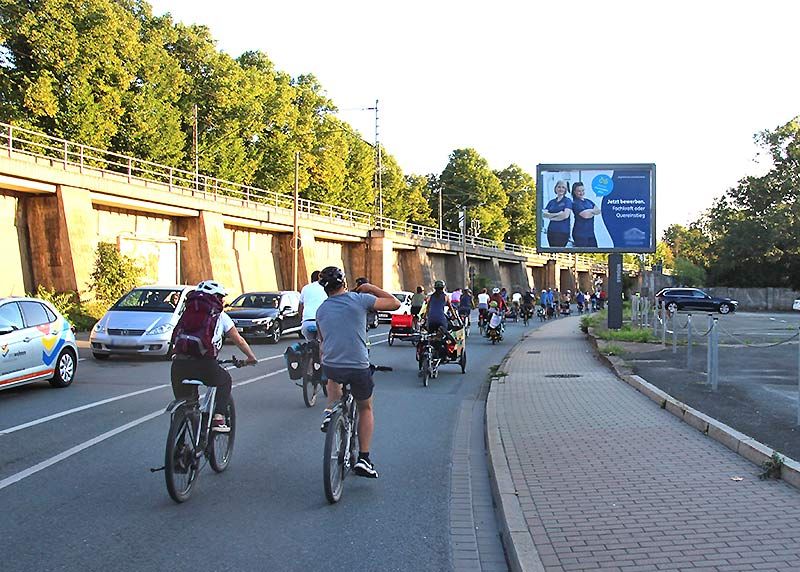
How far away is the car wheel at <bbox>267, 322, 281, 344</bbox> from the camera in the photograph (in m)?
23.0

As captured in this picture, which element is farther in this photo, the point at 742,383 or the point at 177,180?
the point at 177,180

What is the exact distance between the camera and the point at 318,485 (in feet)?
22.3

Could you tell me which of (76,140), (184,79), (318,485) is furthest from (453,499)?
(184,79)

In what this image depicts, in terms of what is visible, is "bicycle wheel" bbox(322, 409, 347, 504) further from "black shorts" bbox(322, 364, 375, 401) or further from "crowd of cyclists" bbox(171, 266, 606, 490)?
"black shorts" bbox(322, 364, 375, 401)

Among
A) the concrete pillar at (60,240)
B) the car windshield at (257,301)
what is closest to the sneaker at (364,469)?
the car windshield at (257,301)

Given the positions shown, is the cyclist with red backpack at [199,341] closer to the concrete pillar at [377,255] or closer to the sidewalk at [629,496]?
the sidewalk at [629,496]

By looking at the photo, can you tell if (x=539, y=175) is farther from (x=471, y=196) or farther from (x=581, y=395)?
(x=471, y=196)

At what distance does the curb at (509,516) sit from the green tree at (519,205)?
3950 inches

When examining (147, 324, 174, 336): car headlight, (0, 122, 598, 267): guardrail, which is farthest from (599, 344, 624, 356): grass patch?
(0, 122, 598, 267): guardrail

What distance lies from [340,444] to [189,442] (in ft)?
3.91

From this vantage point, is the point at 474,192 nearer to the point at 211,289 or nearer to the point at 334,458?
the point at 211,289

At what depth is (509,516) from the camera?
5598 millimetres

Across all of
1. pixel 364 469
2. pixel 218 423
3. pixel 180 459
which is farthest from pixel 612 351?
pixel 180 459

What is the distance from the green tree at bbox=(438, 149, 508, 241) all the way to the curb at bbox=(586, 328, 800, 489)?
283ft
